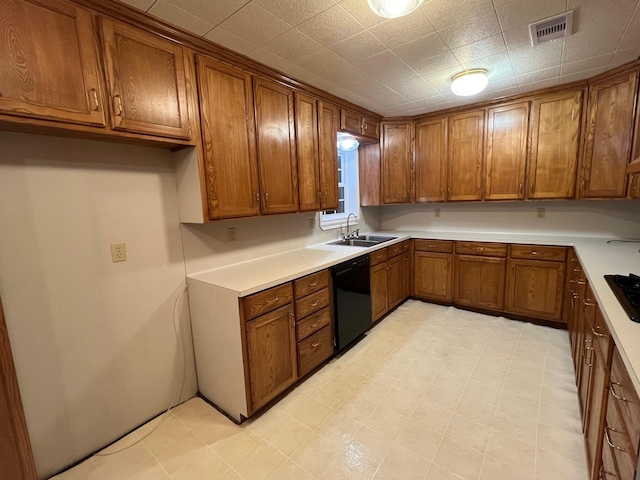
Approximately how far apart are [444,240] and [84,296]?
138 inches


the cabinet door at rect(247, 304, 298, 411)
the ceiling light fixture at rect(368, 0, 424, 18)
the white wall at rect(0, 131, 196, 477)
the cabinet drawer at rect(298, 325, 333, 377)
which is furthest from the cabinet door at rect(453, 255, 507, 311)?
the white wall at rect(0, 131, 196, 477)

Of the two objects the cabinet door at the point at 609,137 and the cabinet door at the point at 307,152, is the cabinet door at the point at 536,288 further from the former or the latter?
the cabinet door at the point at 307,152

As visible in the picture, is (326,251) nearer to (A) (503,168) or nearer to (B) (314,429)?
(B) (314,429)

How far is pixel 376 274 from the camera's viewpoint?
3.19m

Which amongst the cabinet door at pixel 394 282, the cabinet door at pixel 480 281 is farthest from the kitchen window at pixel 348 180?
the cabinet door at pixel 480 281

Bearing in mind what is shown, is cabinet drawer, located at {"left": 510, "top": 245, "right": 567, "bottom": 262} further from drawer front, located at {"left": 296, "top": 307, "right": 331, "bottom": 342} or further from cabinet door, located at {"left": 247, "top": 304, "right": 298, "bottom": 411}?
cabinet door, located at {"left": 247, "top": 304, "right": 298, "bottom": 411}

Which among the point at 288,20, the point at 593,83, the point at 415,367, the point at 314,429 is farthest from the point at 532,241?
the point at 288,20

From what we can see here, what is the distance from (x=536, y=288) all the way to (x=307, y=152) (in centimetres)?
279

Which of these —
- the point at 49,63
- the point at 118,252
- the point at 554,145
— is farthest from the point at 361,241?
the point at 49,63

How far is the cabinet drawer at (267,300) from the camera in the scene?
186 centimetres

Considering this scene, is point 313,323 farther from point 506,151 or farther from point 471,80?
point 506,151

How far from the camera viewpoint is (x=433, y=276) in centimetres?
377

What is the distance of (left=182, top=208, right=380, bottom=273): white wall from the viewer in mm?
2207

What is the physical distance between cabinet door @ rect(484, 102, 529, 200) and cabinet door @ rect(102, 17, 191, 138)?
320 cm
